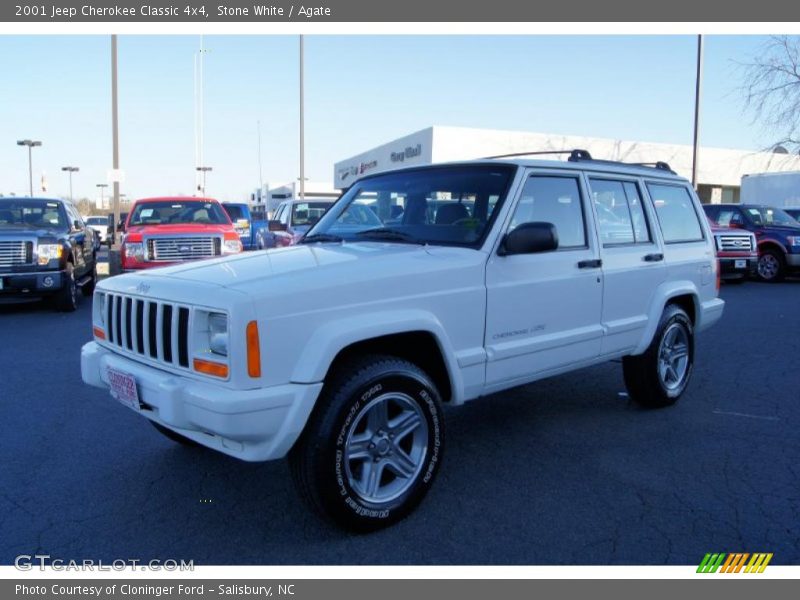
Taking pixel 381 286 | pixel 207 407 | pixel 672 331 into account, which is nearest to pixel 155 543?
pixel 207 407

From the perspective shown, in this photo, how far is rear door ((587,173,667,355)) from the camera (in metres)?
4.61

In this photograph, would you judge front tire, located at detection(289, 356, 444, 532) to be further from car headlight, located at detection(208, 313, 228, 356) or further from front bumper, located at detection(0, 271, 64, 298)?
front bumper, located at detection(0, 271, 64, 298)

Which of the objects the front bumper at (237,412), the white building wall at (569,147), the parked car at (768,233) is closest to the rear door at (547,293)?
the front bumper at (237,412)

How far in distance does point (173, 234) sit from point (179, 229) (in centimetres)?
32

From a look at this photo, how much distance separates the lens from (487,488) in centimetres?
380

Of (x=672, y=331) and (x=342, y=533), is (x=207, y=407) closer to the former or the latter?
(x=342, y=533)

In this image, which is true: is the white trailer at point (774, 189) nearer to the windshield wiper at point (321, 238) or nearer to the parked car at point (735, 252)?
the parked car at point (735, 252)

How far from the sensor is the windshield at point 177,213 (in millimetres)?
11773

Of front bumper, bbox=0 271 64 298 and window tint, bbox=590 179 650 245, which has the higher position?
window tint, bbox=590 179 650 245

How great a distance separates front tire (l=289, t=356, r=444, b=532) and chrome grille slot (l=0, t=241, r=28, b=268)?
8.60m

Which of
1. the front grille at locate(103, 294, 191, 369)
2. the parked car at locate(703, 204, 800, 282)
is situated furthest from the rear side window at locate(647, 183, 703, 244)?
the parked car at locate(703, 204, 800, 282)

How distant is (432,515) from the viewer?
3.46m

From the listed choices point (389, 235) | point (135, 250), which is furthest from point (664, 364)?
point (135, 250)

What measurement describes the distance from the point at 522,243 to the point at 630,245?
5.04 ft
